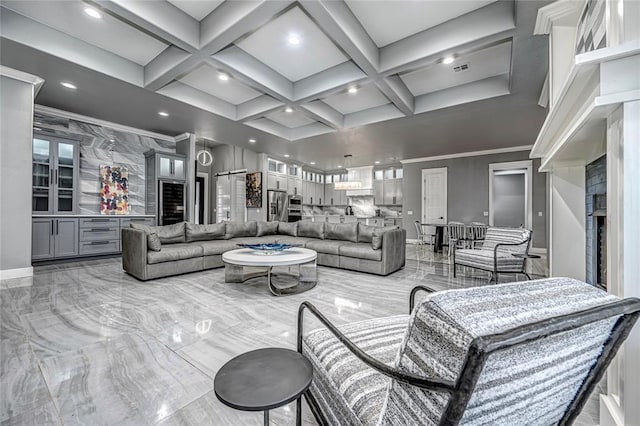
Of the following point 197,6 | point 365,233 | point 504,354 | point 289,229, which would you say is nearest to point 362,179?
point 289,229

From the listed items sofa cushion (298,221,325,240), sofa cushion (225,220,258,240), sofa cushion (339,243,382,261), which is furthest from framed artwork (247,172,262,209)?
→ sofa cushion (339,243,382,261)

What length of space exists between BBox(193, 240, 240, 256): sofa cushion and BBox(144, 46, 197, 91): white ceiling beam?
2.45 metres

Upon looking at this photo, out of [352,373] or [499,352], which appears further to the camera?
[352,373]

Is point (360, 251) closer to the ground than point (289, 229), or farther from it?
closer to the ground

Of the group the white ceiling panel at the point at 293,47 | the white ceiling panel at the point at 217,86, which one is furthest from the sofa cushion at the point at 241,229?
the white ceiling panel at the point at 293,47

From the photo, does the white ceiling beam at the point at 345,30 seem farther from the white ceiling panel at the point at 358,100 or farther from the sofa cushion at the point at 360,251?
the sofa cushion at the point at 360,251

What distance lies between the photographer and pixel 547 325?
1.47ft

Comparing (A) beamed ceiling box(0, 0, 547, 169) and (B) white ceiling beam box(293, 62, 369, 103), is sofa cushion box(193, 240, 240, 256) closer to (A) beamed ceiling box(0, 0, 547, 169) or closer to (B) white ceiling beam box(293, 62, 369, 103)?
(A) beamed ceiling box(0, 0, 547, 169)

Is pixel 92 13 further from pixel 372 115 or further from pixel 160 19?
pixel 372 115

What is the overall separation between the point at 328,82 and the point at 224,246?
3.05 m

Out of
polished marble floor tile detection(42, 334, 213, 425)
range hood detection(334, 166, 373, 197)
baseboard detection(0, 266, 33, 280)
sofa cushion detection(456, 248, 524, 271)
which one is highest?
range hood detection(334, 166, 373, 197)

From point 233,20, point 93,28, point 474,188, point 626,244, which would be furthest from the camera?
point 474,188

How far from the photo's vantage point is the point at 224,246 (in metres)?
4.32

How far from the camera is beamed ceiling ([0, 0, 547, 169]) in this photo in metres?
2.63
